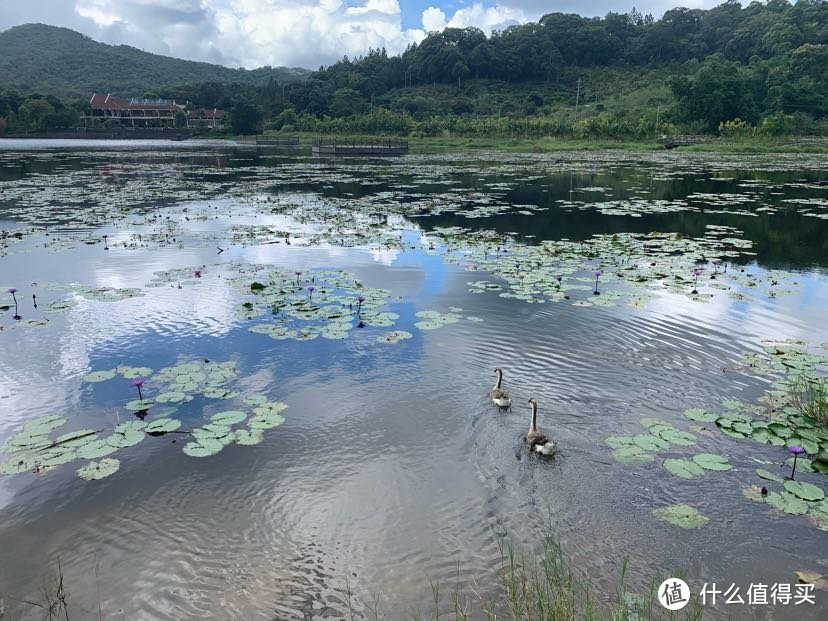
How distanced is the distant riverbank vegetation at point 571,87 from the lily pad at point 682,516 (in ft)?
220

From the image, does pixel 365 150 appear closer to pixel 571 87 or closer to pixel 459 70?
pixel 571 87

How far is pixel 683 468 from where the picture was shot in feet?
15.9

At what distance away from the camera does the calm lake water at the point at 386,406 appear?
12.8 ft

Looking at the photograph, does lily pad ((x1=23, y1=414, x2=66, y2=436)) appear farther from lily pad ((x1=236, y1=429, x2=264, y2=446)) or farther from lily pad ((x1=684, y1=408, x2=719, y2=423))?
lily pad ((x1=684, y1=408, x2=719, y2=423))

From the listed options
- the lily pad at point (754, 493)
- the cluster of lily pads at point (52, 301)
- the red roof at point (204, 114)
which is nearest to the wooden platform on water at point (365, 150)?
the cluster of lily pads at point (52, 301)

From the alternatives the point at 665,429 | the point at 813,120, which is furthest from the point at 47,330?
the point at 813,120

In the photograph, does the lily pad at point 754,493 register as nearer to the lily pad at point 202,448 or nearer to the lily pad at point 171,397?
the lily pad at point 202,448

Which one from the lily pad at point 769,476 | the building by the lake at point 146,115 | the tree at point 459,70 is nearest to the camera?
the lily pad at point 769,476

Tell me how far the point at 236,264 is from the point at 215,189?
644 inches

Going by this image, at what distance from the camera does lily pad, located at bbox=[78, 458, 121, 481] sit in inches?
193

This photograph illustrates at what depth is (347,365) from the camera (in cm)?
714

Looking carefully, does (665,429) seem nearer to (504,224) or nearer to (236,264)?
(236,264)

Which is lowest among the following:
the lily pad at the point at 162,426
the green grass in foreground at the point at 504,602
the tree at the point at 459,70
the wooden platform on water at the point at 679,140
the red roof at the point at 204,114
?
the green grass in foreground at the point at 504,602

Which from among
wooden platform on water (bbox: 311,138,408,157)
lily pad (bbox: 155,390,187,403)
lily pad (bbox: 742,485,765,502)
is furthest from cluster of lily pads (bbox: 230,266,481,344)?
wooden platform on water (bbox: 311,138,408,157)
